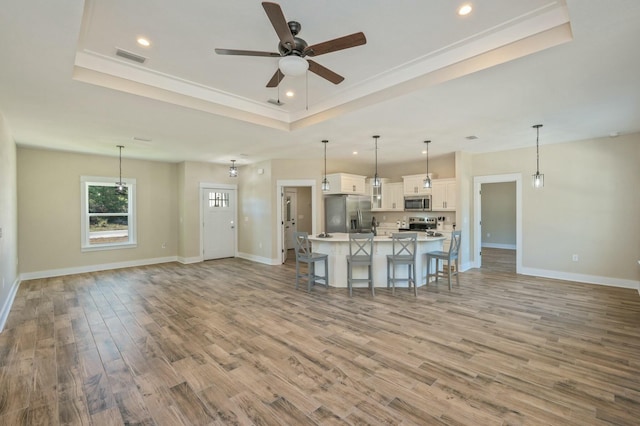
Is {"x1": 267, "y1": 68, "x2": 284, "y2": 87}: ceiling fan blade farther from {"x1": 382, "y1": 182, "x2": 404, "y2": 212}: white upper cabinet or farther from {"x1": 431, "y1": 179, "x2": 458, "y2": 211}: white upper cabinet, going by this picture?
{"x1": 382, "y1": 182, "x2": 404, "y2": 212}: white upper cabinet

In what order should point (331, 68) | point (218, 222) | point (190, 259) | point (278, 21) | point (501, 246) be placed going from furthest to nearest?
point (501, 246) < point (218, 222) < point (190, 259) < point (331, 68) < point (278, 21)

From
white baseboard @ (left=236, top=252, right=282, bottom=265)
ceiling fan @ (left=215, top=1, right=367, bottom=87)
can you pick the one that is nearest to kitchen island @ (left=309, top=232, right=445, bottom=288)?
white baseboard @ (left=236, top=252, right=282, bottom=265)

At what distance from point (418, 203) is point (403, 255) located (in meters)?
2.94

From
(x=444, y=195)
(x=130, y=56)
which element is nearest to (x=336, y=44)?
(x=130, y=56)

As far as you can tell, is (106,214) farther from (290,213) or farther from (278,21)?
(278,21)

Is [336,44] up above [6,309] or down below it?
above

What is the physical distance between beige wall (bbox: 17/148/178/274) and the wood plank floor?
5.94 ft

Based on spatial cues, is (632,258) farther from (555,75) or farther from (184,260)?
(184,260)

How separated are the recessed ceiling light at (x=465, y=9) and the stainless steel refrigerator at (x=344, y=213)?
5139 millimetres

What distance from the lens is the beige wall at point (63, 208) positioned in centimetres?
618

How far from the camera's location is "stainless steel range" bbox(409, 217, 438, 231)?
7.55 metres

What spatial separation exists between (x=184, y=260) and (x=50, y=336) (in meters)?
4.63

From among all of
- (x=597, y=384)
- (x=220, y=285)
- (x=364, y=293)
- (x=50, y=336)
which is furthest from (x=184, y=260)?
(x=597, y=384)

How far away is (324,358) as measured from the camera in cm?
286
